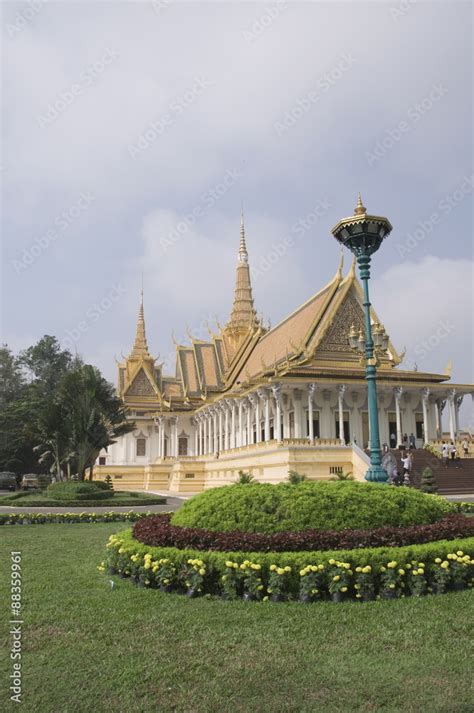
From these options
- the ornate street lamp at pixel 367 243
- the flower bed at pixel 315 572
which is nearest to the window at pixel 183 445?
the ornate street lamp at pixel 367 243

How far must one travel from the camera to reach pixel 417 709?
151 inches

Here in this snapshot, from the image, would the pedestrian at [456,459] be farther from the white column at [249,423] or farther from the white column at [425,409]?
the white column at [249,423]

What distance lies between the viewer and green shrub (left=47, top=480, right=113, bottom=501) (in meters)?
25.1

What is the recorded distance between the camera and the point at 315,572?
6.36m

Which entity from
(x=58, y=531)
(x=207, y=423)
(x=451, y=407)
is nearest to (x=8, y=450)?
(x=207, y=423)

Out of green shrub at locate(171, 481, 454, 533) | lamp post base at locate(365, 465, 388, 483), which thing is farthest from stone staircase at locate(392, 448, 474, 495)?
green shrub at locate(171, 481, 454, 533)

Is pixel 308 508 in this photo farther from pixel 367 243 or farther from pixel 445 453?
pixel 445 453

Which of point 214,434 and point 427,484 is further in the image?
point 214,434

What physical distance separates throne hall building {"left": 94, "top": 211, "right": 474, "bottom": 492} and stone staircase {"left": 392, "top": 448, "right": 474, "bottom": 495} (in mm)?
2488

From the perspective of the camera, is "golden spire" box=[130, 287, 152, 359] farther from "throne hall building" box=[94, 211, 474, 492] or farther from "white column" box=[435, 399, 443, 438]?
"white column" box=[435, 399, 443, 438]

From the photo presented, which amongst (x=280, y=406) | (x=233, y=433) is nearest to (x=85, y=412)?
(x=280, y=406)

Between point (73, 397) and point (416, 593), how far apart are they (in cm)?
2452

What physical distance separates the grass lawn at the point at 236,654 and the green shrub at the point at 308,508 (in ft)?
4.62

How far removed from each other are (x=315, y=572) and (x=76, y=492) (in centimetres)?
2115
